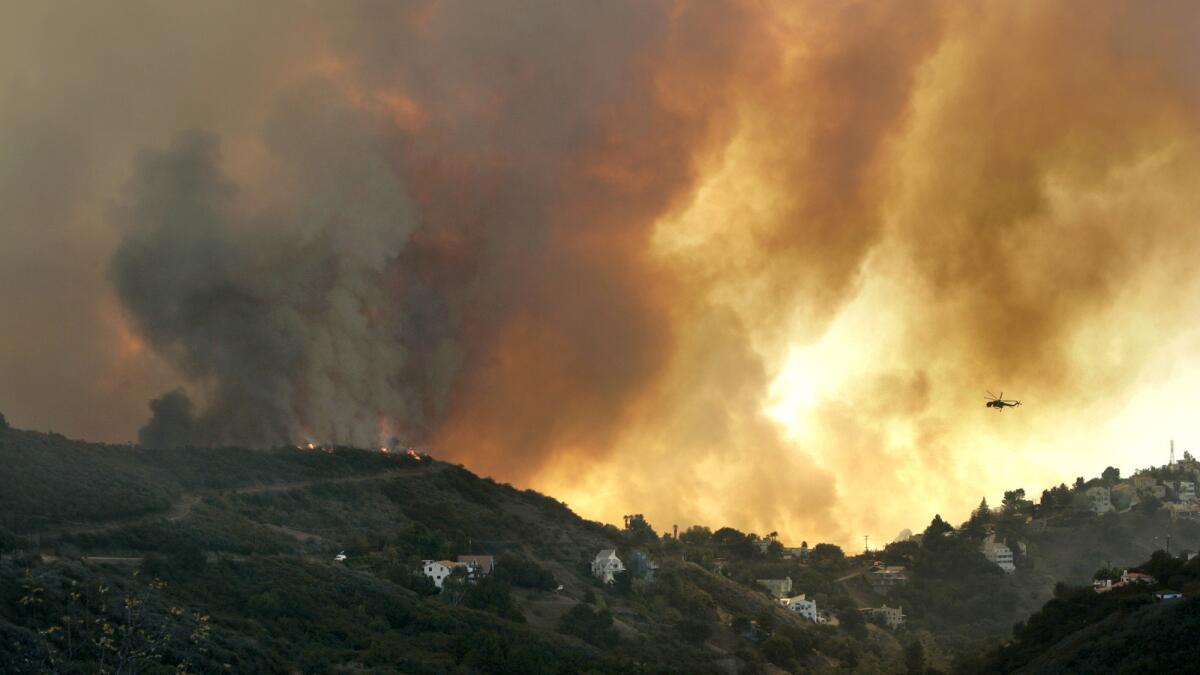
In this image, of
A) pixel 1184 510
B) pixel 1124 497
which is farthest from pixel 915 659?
pixel 1124 497

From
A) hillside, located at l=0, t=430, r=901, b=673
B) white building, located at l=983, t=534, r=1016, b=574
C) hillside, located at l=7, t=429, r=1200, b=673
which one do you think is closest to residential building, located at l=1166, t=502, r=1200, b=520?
hillside, located at l=7, t=429, r=1200, b=673

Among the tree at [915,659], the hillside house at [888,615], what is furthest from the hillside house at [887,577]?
the tree at [915,659]

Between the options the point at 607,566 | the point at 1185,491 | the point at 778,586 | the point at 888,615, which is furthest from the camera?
the point at 1185,491

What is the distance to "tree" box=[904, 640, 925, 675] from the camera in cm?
6844

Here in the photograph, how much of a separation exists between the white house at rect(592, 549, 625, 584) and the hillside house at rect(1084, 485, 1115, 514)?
55910 millimetres

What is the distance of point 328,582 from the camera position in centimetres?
5800

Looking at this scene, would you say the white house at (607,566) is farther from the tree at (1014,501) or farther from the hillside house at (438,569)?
the tree at (1014,501)

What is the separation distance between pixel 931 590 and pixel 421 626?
54.6m

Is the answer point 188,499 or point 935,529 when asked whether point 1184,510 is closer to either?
point 935,529

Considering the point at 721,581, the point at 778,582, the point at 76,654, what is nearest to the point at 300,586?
the point at 76,654

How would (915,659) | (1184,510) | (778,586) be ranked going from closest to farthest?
(915,659), (778,586), (1184,510)

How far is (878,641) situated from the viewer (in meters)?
84.8

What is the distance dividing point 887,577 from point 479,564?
147 feet

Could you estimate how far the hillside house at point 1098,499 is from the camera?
389ft
